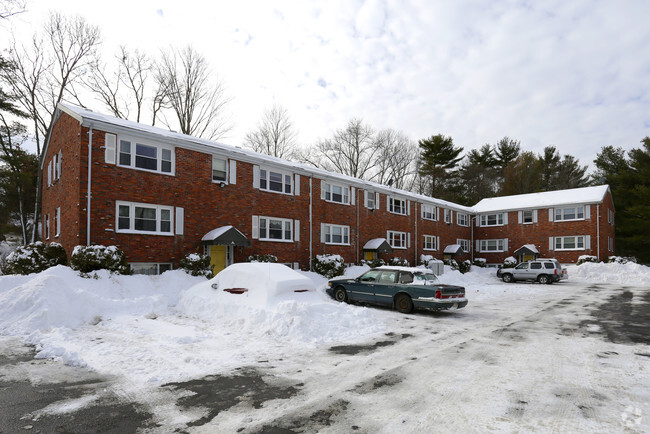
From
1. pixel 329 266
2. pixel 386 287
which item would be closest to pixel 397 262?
pixel 329 266

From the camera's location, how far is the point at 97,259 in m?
14.0

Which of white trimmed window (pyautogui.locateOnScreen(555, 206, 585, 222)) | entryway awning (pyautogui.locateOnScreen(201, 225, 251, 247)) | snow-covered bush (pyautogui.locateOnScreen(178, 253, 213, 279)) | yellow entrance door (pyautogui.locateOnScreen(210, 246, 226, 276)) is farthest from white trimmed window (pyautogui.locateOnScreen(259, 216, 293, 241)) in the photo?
white trimmed window (pyautogui.locateOnScreen(555, 206, 585, 222))

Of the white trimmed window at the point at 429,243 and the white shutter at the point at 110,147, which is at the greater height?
the white shutter at the point at 110,147

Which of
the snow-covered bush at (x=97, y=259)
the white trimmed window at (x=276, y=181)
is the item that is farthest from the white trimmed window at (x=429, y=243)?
the snow-covered bush at (x=97, y=259)

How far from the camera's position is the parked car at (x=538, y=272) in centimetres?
2689

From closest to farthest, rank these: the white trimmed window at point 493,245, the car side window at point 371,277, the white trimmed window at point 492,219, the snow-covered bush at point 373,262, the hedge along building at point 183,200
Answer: the car side window at point 371,277 < the hedge along building at point 183,200 < the snow-covered bush at point 373,262 < the white trimmed window at point 493,245 < the white trimmed window at point 492,219

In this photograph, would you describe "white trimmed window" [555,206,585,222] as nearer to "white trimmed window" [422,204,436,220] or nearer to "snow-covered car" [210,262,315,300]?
"white trimmed window" [422,204,436,220]

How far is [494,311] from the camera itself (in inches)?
558

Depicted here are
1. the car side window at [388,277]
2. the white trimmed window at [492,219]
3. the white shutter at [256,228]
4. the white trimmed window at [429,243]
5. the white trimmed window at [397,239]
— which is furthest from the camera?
the white trimmed window at [492,219]

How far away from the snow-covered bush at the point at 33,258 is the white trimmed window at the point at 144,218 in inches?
97.8

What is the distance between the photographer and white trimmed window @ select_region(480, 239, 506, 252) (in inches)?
1594

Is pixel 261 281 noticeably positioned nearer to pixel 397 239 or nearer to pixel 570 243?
pixel 397 239

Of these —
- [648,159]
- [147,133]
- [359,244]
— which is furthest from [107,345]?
[648,159]

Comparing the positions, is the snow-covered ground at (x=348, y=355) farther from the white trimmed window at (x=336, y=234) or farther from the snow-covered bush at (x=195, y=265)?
the white trimmed window at (x=336, y=234)
